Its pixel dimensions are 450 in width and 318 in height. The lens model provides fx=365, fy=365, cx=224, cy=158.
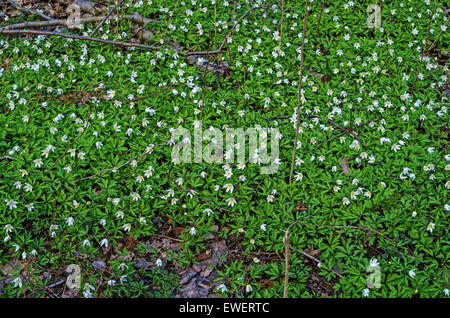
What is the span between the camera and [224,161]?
428cm

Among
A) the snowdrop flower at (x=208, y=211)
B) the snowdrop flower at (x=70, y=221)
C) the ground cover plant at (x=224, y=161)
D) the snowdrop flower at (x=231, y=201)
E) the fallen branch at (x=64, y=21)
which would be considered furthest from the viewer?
the fallen branch at (x=64, y=21)

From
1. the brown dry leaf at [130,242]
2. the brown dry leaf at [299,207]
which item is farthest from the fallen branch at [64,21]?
the brown dry leaf at [299,207]

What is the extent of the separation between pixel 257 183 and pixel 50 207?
2.22m

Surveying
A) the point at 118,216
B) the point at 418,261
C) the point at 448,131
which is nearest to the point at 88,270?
the point at 118,216

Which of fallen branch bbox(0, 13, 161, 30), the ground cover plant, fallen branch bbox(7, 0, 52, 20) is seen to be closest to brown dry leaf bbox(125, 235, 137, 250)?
the ground cover plant

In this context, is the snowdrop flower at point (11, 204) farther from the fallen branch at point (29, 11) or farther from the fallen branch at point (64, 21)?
the fallen branch at point (29, 11)

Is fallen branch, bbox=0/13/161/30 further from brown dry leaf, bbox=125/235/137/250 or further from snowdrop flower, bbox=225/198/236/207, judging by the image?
brown dry leaf, bbox=125/235/137/250

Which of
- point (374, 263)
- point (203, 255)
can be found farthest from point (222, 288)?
point (374, 263)

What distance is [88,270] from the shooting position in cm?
344

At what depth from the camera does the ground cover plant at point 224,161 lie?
3.43 metres

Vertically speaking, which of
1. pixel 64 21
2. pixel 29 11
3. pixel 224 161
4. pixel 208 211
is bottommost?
pixel 208 211

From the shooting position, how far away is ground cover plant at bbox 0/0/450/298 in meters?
3.43

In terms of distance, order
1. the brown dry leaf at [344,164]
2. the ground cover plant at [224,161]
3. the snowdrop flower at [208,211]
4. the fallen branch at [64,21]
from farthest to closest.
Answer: the fallen branch at [64,21]
the brown dry leaf at [344,164]
the snowdrop flower at [208,211]
the ground cover plant at [224,161]

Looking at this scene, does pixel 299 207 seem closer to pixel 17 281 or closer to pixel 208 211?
pixel 208 211
